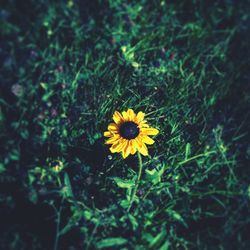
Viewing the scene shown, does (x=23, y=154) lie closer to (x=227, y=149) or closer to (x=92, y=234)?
(x=92, y=234)

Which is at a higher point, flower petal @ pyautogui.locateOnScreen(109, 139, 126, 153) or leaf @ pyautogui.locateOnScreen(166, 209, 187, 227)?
flower petal @ pyautogui.locateOnScreen(109, 139, 126, 153)

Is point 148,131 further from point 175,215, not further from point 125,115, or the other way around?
point 175,215

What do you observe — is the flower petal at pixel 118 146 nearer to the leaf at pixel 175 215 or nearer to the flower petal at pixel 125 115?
the flower petal at pixel 125 115

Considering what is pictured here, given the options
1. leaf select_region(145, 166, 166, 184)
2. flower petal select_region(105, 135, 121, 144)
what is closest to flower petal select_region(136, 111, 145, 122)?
flower petal select_region(105, 135, 121, 144)

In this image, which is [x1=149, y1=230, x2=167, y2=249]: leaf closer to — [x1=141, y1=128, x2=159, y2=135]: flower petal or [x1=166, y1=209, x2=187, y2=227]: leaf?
[x1=166, y1=209, x2=187, y2=227]: leaf

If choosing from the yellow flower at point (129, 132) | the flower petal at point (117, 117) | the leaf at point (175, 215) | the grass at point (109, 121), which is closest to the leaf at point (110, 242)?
the grass at point (109, 121)

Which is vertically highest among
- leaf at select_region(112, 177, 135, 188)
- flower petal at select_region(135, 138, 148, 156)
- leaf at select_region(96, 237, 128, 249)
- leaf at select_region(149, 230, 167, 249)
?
flower petal at select_region(135, 138, 148, 156)

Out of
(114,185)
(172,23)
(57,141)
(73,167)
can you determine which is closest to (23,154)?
(57,141)

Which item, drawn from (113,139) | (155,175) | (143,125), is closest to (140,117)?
(143,125)
